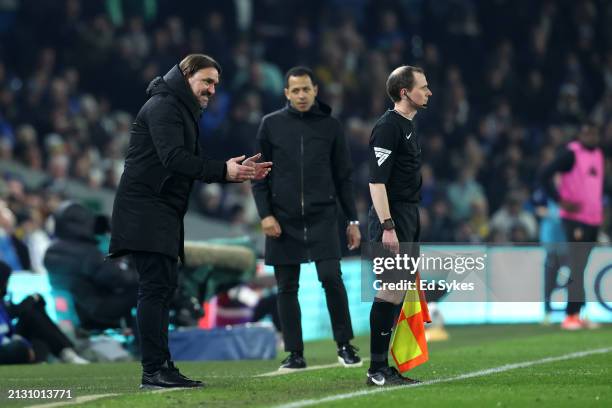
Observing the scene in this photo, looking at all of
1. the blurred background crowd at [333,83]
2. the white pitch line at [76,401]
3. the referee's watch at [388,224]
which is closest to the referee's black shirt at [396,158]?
the referee's watch at [388,224]

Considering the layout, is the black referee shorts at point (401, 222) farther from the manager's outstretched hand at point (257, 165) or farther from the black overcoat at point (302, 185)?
the black overcoat at point (302, 185)

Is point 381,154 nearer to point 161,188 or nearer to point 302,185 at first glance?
point 161,188

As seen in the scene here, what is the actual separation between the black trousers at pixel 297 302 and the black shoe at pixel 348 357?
58mm

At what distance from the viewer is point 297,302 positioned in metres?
11.1

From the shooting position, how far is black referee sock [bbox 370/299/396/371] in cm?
912

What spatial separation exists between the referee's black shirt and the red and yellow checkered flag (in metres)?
0.56

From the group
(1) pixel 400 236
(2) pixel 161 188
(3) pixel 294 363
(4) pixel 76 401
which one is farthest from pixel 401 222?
(4) pixel 76 401

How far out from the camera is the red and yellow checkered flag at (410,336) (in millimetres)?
9422

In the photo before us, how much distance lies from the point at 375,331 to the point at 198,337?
407 cm

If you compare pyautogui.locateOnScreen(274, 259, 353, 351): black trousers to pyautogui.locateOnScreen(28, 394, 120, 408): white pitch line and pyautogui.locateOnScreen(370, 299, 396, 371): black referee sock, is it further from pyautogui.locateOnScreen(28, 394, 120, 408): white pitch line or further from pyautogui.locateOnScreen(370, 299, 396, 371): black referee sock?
pyautogui.locateOnScreen(28, 394, 120, 408): white pitch line

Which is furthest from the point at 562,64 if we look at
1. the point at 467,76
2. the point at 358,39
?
the point at 358,39

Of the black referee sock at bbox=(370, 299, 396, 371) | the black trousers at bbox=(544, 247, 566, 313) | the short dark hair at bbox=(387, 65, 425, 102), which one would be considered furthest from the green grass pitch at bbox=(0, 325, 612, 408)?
the short dark hair at bbox=(387, 65, 425, 102)

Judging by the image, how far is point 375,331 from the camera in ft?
30.0

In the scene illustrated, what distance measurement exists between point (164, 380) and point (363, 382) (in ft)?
4.20
